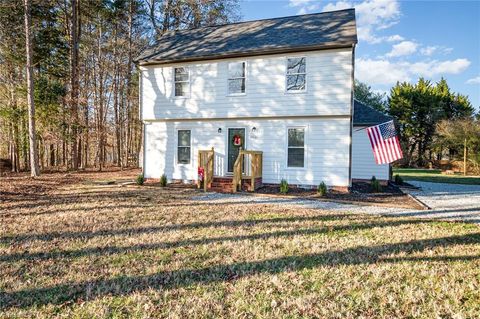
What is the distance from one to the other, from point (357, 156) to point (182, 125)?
25.8 feet

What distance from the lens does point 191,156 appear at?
40.2 ft

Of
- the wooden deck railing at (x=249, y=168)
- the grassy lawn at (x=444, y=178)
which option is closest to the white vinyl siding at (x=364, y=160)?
the grassy lawn at (x=444, y=178)

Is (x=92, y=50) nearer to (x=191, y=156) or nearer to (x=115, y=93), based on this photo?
(x=115, y=93)

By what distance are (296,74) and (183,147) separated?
17.4 feet

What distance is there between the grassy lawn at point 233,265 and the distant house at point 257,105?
4.25 meters

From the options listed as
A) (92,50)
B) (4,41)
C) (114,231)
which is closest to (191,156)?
(114,231)

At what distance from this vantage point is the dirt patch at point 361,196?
8555mm

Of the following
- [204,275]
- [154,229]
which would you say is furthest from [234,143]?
[204,275]

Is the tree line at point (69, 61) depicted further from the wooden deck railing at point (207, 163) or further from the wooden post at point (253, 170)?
the wooden post at point (253, 170)

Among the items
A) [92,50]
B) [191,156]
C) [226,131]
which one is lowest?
[191,156]

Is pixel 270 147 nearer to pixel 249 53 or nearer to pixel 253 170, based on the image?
pixel 253 170

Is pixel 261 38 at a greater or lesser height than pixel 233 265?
greater

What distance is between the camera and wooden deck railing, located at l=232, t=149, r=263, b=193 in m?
10.3

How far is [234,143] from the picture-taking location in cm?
1166
